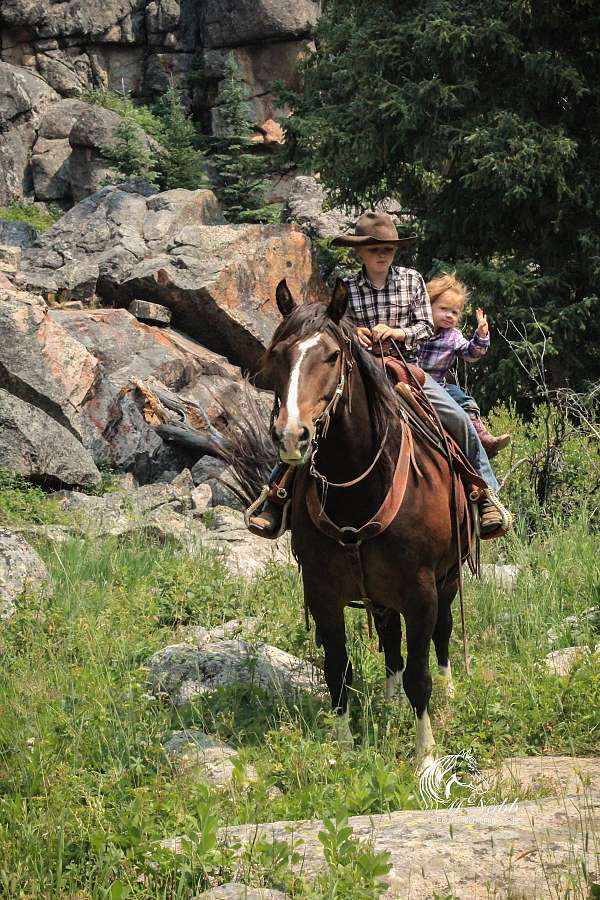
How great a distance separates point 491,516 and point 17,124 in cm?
2857

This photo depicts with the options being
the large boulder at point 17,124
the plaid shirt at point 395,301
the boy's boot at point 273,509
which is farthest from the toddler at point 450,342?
the large boulder at point 17,124

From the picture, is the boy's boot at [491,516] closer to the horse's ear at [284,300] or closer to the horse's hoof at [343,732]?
the horse's hoof at [343,732]

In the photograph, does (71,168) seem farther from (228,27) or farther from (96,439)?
(96,439)

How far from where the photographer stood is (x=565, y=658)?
621cm

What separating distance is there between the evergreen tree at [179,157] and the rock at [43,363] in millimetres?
14022

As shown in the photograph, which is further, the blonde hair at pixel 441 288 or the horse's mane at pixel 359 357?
the blonde hair at pixel 441 288

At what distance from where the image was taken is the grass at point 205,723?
3.56 m

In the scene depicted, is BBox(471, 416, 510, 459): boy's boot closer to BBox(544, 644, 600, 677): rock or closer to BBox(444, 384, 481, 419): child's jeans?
BBox(444, 384, 481, 419): child's jeans

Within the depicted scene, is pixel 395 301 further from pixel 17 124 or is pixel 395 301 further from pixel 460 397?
pixel 17 124

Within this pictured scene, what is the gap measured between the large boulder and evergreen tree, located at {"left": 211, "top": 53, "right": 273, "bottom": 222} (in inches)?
227

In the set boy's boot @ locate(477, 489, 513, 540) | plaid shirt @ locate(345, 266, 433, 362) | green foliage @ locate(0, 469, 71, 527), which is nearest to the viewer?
plaid shirt @ locate(345, 266, 433, 362)

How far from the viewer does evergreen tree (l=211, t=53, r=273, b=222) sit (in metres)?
26.2

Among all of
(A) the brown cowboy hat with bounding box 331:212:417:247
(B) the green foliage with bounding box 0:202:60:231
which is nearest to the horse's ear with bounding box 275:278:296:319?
(A) the brown cowboy hat with bounding box 331:212:417:247

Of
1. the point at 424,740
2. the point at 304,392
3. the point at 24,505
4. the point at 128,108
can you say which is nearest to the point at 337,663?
the point at 424,740
